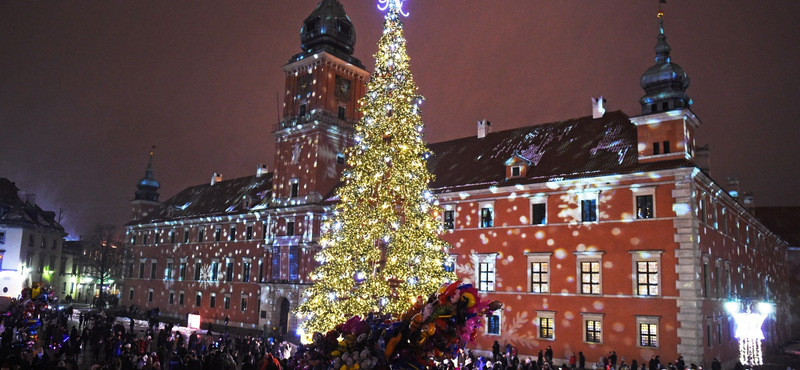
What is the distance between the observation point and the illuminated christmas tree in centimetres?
1706

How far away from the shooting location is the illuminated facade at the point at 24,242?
61.4m

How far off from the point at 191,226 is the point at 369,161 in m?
47.3

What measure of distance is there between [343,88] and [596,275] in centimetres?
2567

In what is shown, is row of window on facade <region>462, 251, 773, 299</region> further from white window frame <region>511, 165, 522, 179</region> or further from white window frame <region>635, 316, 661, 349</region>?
white window frame <region>511, 165, 522, 179</region>

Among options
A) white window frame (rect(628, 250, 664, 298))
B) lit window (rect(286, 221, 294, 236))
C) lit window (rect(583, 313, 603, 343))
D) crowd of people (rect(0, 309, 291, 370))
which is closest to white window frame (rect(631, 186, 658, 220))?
white window frame (rect(628, 250, 664, 298))

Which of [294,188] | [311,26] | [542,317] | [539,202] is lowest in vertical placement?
[542,317]

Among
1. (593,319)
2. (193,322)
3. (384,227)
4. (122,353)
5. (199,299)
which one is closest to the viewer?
(384,227)

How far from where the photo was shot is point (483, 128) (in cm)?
4269

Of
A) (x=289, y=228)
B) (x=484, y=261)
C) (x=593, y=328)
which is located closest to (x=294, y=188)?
(x=289, y=228)

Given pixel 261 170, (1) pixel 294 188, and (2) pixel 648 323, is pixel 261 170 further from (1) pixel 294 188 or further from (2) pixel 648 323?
(2) pixel 648 323

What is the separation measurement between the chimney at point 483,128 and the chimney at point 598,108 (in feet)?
27.1

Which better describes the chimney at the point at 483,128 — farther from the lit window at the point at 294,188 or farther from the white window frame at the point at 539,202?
the lit window at the point at 294,188

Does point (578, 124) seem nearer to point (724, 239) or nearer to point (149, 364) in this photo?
point (724, 239)

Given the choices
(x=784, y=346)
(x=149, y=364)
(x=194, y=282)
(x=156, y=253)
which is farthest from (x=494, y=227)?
(x=156, y=253)
